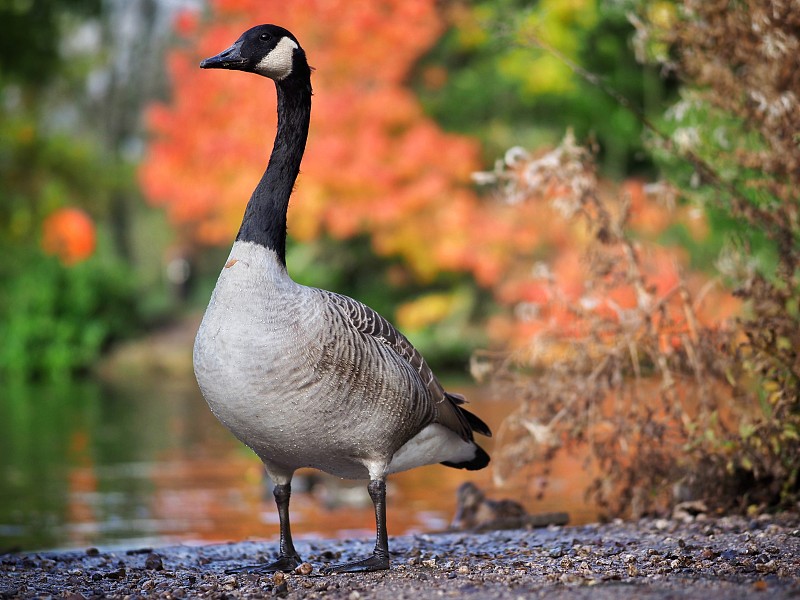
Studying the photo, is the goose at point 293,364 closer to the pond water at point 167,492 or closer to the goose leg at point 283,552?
the goose leg at point 283,552

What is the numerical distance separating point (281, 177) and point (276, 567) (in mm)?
2112

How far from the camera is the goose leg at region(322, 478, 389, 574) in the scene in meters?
5.31

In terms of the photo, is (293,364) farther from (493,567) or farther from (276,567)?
(493,567)

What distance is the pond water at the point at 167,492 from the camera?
28.8ft

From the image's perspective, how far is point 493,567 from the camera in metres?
5.29

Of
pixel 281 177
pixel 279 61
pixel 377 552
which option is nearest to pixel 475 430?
pixel 377 552

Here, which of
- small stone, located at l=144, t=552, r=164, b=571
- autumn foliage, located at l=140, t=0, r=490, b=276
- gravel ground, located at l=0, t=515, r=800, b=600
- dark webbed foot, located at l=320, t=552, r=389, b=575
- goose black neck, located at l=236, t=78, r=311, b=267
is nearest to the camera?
gravel ground, located at l=0, t=515, r=800, b=600

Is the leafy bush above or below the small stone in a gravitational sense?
above

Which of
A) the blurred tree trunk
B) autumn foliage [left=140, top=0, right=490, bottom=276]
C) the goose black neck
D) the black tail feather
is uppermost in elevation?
the blurred tree trunk

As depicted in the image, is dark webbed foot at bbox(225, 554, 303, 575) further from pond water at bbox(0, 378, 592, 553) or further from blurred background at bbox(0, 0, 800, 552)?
blurred background at bbox(0, 0, 800, 552)

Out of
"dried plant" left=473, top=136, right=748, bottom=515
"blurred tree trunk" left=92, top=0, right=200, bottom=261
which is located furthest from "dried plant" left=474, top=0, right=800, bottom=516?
"blurred tree trunk" left=92, top=0, right=200, bottom=261

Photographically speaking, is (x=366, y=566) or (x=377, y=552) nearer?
(x=366, y=566)

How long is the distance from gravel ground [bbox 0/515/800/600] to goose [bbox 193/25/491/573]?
47 centimetres

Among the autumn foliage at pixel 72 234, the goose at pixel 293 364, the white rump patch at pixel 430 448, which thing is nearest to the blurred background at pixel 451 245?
the autumn foliage at pixel 72 234
